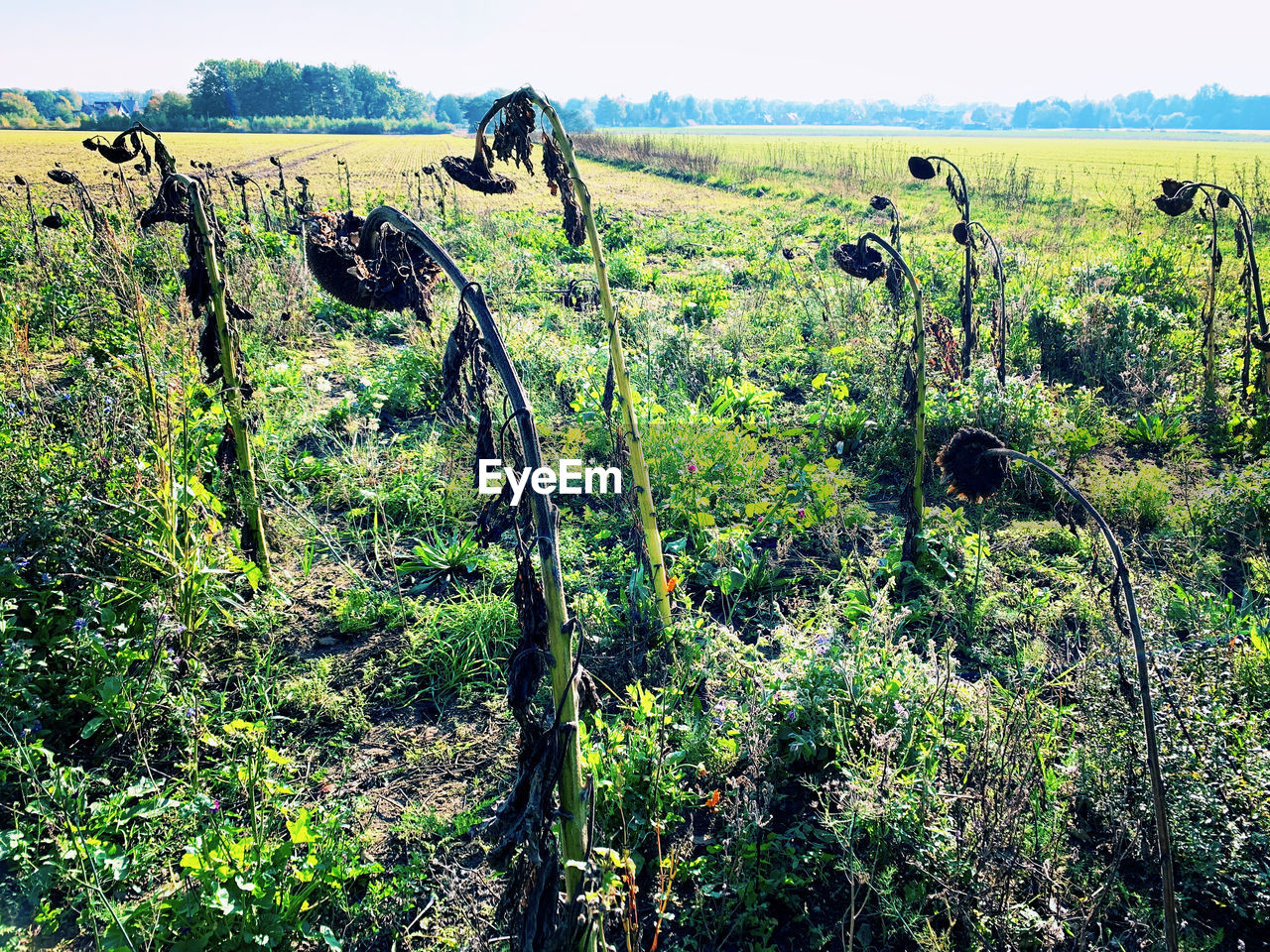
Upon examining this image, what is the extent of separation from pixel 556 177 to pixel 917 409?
234 cm

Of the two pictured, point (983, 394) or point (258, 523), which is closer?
point (258, 523)

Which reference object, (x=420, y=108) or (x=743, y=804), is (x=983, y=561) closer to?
(x=743, y=804)

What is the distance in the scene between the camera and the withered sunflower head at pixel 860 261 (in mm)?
3924

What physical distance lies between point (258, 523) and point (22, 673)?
1.14 m

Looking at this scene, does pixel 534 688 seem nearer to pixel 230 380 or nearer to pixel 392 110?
pixel 230 380

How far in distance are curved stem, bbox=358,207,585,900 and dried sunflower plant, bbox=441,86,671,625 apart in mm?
995

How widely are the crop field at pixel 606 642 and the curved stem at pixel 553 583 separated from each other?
0.01 metres

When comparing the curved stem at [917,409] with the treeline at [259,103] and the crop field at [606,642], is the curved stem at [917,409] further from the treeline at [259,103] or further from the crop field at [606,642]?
the treeline at [259,103]

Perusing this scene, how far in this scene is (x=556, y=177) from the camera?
2.71 meters

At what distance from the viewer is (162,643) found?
3.02 meters

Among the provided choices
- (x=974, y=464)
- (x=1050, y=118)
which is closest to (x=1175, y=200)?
(x=974, y=464)

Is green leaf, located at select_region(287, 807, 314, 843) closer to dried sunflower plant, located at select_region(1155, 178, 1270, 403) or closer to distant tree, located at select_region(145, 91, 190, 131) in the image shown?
dried sunflower plant, located at select_region(1155, 178, 1270, 403)

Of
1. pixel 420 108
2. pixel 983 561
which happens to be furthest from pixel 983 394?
pixel 420 108

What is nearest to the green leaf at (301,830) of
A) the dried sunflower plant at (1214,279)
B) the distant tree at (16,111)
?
the dried sunflower plant at (1214,279)
